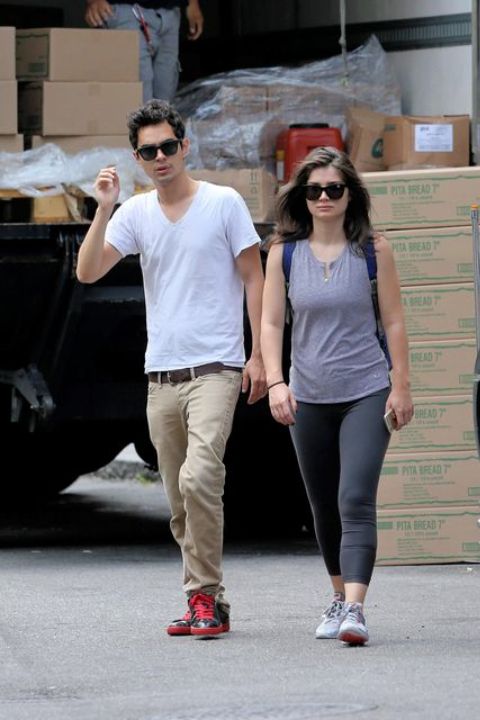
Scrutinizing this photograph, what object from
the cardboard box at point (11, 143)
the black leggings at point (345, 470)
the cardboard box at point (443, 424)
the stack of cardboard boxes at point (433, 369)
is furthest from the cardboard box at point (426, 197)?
the black leggings at point (345, 470)

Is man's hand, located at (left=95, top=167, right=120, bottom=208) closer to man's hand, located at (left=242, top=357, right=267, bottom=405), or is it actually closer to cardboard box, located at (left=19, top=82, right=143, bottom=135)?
man's hand, located at (left=242, top=357, right=267, bottom=405)

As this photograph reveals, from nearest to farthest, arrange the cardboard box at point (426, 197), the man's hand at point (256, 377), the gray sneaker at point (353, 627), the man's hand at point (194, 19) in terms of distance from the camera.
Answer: the gray sneaker at point (353, 627)
the man's hand at point (256, 377)
the cardboard box at point (426, 197)
the man's hand at point (194, 19)

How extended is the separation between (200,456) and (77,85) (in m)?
3.04

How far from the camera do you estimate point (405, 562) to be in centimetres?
842

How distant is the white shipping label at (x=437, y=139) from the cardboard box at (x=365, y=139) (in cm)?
23

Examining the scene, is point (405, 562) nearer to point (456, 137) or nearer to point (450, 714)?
point (456, 137)

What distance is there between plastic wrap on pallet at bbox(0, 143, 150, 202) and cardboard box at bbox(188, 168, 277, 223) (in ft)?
0.96

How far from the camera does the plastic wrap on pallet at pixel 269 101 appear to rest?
912 cm

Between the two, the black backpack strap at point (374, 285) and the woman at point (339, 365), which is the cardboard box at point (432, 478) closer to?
the woman at point (339, 365)

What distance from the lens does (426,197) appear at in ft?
26.9

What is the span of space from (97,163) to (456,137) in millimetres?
1676

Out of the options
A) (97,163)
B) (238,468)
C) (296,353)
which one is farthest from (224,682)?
(238,468)

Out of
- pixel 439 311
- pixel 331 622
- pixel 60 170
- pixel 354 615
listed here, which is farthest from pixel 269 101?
pixel 354 615

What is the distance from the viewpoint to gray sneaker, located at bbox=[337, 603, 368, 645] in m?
5.98
